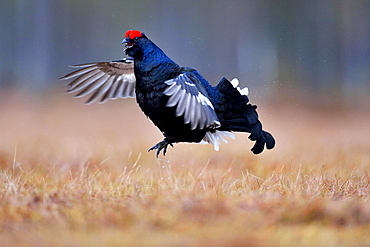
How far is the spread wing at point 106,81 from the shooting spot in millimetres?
4496

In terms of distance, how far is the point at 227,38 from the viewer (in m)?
11.3

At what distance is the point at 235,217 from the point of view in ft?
8.81

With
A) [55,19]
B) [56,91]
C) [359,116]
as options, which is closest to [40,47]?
[55,19]

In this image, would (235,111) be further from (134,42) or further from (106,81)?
(106,81)

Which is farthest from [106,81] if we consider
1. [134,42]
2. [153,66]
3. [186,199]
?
[186,199]

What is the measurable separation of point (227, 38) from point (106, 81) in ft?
23.3

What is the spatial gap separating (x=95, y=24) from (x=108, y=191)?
368 inches

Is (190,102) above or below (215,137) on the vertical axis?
above

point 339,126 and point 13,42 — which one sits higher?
point 13,42

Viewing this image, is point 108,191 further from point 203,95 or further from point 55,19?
point 55,19

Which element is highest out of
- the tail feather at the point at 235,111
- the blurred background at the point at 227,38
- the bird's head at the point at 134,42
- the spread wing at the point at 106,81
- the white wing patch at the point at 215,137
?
the blurred background at the point at 227,38

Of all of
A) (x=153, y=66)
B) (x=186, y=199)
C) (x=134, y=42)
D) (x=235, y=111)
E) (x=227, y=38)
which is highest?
(x=227, y=38)

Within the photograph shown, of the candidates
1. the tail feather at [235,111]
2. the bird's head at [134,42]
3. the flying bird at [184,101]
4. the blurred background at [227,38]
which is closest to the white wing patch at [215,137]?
the flying bird at [184,101]

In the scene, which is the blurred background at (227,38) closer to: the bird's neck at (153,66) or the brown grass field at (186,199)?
the brown grass field at (186,199)
